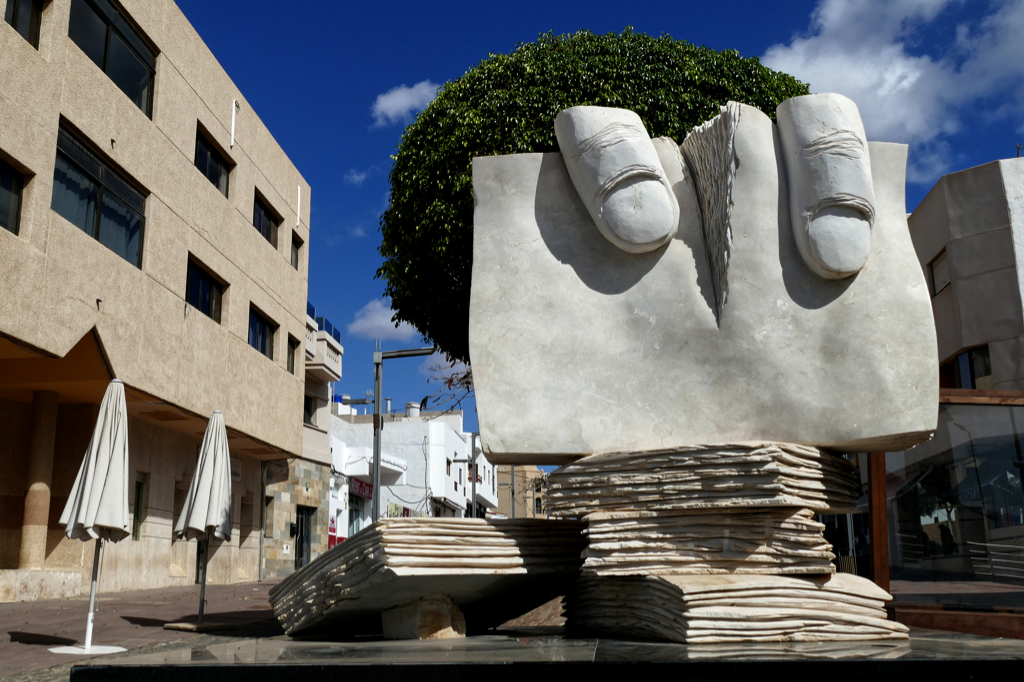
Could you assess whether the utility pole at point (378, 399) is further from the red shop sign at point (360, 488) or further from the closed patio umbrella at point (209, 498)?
the red shop sign at point (360, 488)

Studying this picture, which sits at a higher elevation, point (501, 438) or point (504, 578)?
point (501, 438)

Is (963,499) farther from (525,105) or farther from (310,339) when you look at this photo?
(310,339)

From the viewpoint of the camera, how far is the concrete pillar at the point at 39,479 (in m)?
13.6

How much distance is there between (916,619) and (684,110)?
547 centimetres

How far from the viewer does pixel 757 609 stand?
4.75 metres

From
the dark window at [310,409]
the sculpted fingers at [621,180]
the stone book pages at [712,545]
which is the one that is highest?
the dark window at [310,409]

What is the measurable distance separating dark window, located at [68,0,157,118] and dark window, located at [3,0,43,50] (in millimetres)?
977

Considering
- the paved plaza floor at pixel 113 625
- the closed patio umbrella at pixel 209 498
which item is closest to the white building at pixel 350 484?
the paved plaza floor at pixel 113 625

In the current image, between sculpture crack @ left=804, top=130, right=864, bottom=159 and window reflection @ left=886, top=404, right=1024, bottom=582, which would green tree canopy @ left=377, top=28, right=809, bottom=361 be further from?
window reflection @ left=886, top=404, right=1024, bottom=582

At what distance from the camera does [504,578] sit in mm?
5695

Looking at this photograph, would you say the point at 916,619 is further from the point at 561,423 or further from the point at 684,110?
the point at 684,110

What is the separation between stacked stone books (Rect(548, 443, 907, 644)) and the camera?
4.84m

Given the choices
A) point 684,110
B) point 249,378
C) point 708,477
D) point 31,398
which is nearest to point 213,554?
point 249,378

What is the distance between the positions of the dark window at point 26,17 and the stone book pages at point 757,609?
11.1 m
